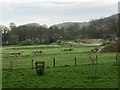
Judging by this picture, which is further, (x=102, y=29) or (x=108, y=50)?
(x=102, y=29)

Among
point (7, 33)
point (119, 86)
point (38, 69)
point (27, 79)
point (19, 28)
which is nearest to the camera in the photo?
point (119, 86)

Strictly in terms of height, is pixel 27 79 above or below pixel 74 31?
below

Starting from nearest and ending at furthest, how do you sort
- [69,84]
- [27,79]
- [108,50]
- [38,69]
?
[69,84] → [27,79] → [38,69] → [108,50]

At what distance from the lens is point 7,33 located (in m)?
130

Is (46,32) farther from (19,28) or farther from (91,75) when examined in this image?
(91,75)

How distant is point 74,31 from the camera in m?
144

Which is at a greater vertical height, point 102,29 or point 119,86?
point 102,29

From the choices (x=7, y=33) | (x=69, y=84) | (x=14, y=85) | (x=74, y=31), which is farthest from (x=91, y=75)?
(x=74, y=31)

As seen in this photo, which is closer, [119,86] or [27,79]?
[119,86]

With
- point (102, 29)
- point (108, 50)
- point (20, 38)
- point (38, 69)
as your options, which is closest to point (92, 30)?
point (102, 29)

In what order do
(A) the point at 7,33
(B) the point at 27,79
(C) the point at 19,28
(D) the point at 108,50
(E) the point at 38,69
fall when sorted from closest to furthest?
(B) the point at 27,79, (E) the point at 38,69, (D) the point at 108,50, (A) the point at 7,33, (C) the point at 19,28

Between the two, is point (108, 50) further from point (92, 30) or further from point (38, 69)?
point (92, 30)

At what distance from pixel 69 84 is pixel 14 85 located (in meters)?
3.95

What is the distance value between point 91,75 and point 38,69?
502 centimetres
